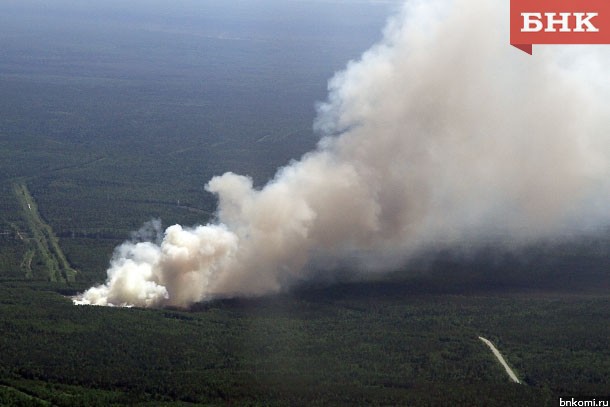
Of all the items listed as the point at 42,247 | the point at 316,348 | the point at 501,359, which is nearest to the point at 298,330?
the point at 316,348

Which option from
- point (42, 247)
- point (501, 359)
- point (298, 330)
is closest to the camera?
point (501, 359)

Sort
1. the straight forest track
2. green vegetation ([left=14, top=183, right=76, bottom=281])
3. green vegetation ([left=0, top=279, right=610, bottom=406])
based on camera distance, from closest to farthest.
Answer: green vegetation ([left=0, top=279, right=610, bottom=406])
the straight forest track
green vegetation ([left=14, top=183, right=76, bottom=281])

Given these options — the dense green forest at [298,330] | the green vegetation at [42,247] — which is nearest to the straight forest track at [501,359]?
the dense green forest at [298,330]

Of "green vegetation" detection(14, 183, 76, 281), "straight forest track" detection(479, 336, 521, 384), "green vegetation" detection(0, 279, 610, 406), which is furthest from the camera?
"green vegetation" detection(14, 183, 76, 281)

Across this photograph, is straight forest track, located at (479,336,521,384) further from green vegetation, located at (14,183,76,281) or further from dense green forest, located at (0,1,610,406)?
green vegetation, located at (14,183,76,281)

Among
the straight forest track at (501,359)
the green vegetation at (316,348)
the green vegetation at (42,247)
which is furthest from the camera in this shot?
the green vegetation at (42,247)

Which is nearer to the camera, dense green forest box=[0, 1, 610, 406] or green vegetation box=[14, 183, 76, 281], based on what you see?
dense green forest box=[0, 1, 610, 406]

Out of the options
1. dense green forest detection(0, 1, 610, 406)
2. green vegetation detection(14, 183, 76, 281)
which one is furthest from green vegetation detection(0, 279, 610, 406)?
green vegetation detection(14, 183, 76, 281)

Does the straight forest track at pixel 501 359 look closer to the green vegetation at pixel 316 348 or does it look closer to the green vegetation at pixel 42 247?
the green vegetation at pixel 316 348

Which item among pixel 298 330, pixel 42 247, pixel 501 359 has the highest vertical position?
pixel 42 247

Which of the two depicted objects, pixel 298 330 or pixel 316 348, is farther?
pixel 298 330

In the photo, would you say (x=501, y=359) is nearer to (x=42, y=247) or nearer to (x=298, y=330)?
(x=298, y=330)

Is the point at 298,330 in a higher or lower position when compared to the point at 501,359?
higher
